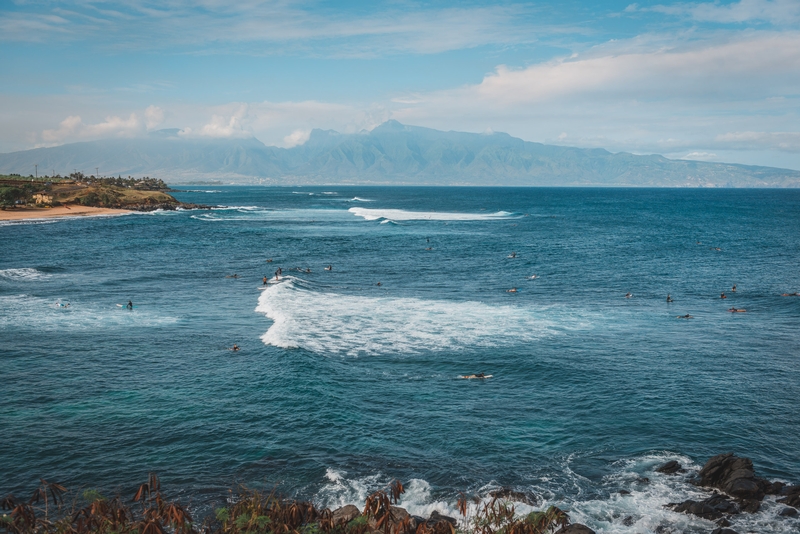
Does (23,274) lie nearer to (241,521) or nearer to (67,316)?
(67,316)

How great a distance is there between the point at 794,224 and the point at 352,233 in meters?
105

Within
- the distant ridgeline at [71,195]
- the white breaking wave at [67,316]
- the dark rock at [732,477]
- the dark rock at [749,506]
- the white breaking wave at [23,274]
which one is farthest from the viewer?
the distant ridgeline at [71,195]

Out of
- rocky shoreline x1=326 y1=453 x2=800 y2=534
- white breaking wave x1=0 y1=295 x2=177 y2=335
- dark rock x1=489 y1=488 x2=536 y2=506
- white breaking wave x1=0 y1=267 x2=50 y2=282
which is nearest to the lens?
rocky shoreline x1=326 y1=453 x2=800 y2=534

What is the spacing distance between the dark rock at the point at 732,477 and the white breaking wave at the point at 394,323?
59.1ft

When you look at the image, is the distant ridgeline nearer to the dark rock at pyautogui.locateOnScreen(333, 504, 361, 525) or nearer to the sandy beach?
the sandy beach

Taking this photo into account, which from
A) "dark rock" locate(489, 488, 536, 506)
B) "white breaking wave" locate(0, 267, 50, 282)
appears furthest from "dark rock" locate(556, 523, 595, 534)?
"white breaking wave" locate(0, 267, 50, 282)

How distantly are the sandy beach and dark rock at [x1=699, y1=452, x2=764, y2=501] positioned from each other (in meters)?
139

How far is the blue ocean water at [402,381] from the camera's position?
936 inches

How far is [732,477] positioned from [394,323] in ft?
89.0

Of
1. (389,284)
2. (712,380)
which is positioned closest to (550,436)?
(712,380)

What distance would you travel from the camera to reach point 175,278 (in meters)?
65.2

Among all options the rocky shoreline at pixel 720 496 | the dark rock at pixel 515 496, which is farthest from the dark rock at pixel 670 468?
the dark rock at pixel 515 496

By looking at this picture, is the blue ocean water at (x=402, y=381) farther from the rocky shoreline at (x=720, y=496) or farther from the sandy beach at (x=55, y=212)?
the sandy beach at (x=55, y=212)

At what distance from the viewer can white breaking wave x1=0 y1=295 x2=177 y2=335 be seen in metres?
43.7
